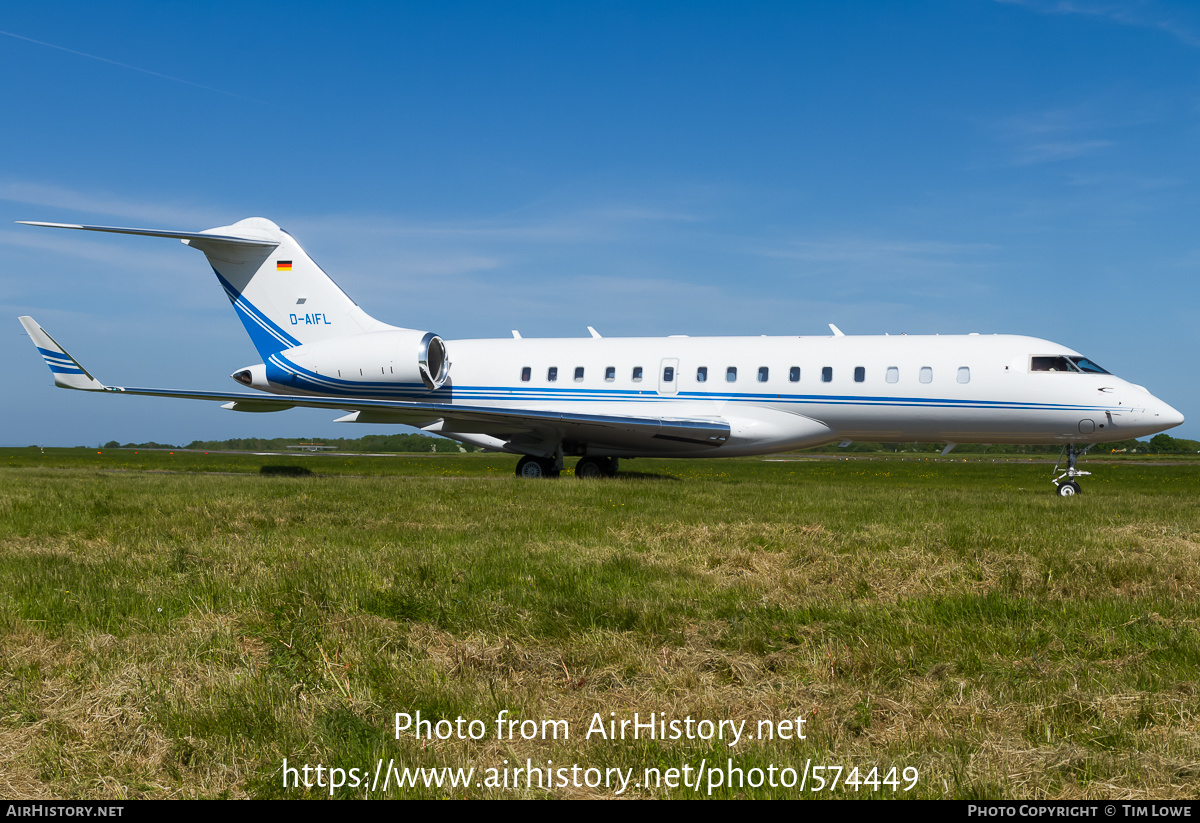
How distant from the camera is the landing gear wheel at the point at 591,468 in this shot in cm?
2144

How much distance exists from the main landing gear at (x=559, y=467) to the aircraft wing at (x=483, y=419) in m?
0.63

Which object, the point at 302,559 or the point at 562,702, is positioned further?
the point at 302,559

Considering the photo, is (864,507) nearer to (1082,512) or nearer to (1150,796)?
(1082,512)

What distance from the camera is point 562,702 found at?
3.85 metres

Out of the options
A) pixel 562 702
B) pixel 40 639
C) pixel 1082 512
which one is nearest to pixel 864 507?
pixel 1082 512

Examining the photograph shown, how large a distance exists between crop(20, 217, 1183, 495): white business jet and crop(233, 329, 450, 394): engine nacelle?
4 centimetres

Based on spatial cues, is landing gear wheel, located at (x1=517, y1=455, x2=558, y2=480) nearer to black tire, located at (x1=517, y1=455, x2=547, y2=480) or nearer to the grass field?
black tire, located at (x1=517, y1=455, x2=547, y2=480)

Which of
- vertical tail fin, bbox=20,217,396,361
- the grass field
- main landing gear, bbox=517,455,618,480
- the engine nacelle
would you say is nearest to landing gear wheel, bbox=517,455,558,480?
main landing gear, bbox=517,455,618,480

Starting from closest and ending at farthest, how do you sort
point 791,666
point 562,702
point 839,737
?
1. point 839,737
2. point 562,702
3. point 791,666

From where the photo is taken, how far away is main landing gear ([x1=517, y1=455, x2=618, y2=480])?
2078 cm

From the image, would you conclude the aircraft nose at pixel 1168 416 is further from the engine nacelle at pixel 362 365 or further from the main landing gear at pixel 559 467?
the engine nacelle at pixel 362 365

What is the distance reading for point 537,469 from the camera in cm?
2077

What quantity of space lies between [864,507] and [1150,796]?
8769 mm

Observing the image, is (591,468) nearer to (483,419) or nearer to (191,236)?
(483,419)
